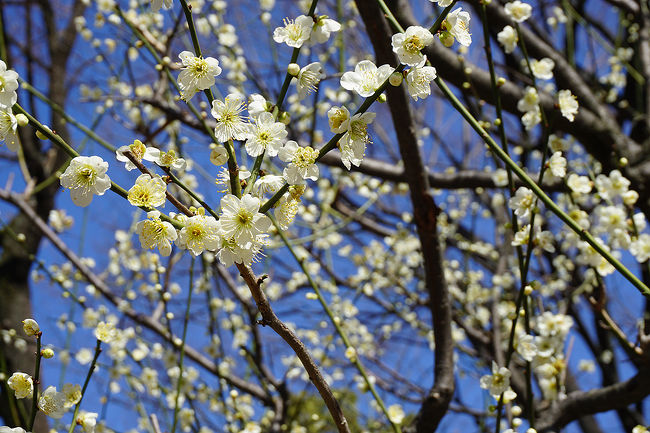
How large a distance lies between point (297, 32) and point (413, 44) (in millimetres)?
268

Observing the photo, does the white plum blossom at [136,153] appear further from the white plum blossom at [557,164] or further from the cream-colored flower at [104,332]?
the white plum blossom at [557,164]

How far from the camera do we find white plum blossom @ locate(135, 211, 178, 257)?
994 millimetres

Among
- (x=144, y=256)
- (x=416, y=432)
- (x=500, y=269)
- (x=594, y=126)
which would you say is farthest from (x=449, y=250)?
(x=416, y=432)

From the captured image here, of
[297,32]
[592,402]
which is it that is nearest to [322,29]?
[297,32]

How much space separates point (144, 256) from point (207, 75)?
2.49 metres

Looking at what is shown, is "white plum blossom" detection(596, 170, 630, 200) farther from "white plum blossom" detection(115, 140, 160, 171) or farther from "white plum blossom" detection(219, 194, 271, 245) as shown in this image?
"white plum blossom" detection(115, 140, 160, 171)

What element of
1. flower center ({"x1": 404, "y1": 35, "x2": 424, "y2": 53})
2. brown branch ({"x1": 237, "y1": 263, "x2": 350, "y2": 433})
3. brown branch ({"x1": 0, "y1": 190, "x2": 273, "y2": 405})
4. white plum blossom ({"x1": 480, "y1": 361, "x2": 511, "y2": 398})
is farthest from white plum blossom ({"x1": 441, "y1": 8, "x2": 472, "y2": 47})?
brown branch ({"x1": 0, "y1": 190, "x2": 273, "y2": 405})

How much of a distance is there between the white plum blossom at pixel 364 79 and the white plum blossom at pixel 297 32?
0.15 metres

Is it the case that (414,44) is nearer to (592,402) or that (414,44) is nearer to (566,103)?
(566,103)

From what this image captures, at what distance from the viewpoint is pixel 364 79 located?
1.09m

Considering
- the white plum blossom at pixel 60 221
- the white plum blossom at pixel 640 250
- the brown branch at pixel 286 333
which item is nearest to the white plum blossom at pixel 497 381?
the brown branch at pixel 286 333

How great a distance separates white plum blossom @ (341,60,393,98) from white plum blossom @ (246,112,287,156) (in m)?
0.15

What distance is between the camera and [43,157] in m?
4.64

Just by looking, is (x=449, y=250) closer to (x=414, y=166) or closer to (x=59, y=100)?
(x=414, y=166)
